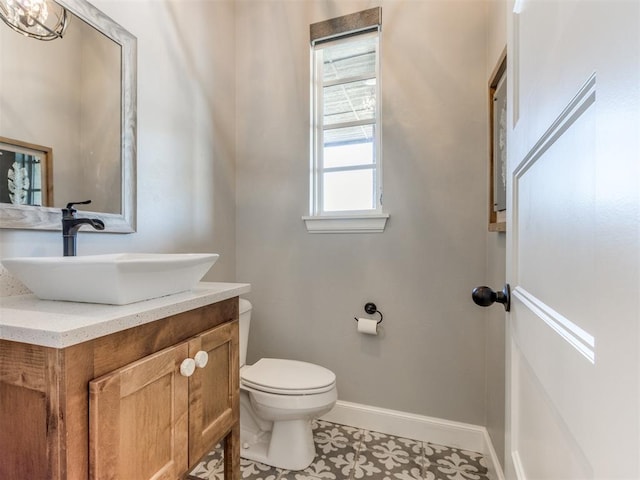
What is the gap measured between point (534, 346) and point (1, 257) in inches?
57.0

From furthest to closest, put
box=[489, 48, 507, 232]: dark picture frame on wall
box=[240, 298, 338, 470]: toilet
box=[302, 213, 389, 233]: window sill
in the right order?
box=[302, 213, 389, 233]: window sill → box=[240, 298, 338, 470]: toilet → box=[489, 48, 507, 232]: dark picture frame on wall

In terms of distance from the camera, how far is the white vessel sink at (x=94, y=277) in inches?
31.3

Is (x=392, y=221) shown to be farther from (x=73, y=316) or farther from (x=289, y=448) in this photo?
(x=73, y=316)

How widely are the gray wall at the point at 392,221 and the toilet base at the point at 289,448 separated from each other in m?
0.42

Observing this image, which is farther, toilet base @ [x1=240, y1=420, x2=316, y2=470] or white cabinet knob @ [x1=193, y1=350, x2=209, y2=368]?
toilet base @ [x1=240, y1=420, x2=316, y2=470]

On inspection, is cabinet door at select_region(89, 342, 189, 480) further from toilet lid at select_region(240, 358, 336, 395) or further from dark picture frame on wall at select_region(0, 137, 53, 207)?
dark picture frame on wall at select_region(0, 137, 53, 207)

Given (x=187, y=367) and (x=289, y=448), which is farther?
(x=289, y=448)

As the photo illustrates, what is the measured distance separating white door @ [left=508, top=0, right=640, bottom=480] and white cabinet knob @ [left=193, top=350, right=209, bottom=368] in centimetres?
84

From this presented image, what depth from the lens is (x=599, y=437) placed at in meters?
0.32

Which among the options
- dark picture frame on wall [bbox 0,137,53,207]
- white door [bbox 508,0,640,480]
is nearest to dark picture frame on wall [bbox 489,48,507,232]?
white door [bbox 508,0,640,480]

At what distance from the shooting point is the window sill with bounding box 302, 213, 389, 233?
6.03 feet

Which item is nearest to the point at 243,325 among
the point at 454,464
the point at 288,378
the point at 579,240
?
the point at 288,378

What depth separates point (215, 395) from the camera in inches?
42.4

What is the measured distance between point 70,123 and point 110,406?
1047 millimetres
